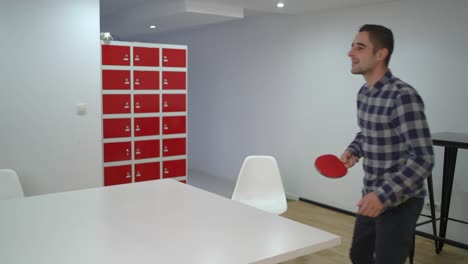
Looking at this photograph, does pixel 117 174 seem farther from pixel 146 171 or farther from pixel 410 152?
pixel 410 152

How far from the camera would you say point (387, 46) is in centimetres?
194

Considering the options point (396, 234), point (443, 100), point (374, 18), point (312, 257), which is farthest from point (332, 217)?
point (396, 234)

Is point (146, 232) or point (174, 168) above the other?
point (146, 232)

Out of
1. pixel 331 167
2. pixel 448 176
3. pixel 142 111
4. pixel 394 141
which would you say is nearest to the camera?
pixel 394 141

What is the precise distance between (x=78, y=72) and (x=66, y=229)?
2.45 m

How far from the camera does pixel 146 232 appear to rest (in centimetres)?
172

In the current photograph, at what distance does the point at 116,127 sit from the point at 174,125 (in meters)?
0.67

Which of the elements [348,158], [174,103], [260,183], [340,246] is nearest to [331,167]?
[348,158]

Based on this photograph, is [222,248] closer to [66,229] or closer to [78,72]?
[66,229]

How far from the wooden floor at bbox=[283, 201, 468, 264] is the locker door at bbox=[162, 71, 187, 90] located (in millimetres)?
1834

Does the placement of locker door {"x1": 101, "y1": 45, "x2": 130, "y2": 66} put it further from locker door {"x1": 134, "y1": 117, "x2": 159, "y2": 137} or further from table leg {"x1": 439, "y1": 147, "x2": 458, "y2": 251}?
table leg {"x1": 439, "y1": 147, "x2": 458, "y2": 251}

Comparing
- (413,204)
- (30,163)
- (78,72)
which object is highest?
(78,72)

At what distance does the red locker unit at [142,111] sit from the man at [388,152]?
2848 millimetres

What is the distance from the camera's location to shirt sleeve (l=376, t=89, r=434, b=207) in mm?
1679
